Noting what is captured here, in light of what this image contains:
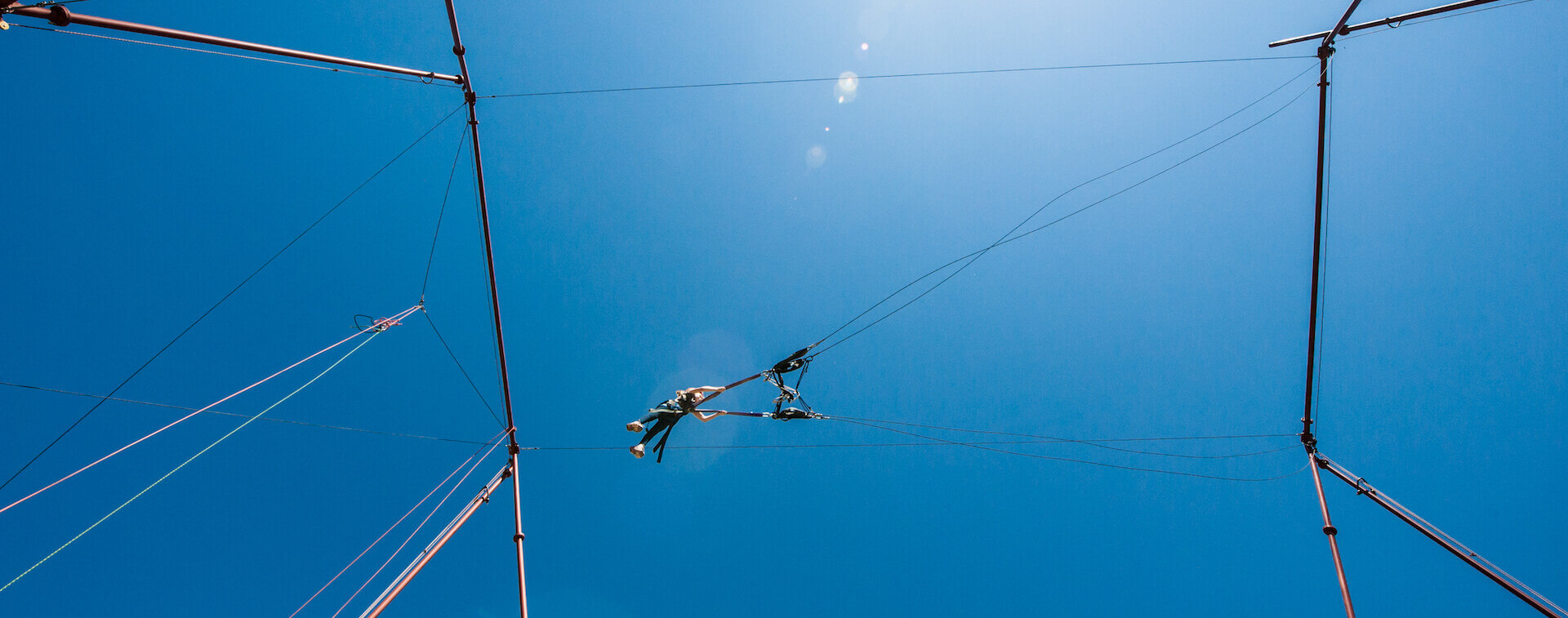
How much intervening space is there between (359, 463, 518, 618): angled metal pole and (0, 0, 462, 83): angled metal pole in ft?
18.5

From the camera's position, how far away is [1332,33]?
9672mm

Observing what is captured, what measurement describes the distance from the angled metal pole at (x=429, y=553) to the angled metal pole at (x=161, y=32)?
565 cm

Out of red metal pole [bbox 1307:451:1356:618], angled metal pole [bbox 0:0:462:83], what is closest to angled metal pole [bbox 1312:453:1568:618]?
red metal pole [bbox 1307:451:1356:618]

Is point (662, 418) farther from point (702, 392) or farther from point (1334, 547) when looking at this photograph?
point (1334, 547)

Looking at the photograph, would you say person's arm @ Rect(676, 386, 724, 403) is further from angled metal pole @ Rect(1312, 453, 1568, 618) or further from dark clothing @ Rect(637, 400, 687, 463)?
angled metal pole @ Rect(1312, 453, 1568, 618)

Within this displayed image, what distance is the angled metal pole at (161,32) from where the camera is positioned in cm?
496

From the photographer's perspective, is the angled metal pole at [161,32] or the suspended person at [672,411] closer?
the angled metal pole at [161,32]

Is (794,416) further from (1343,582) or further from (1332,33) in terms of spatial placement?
(1332,33)

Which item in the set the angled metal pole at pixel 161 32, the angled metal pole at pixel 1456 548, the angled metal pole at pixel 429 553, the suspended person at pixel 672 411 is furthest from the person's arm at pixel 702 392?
the angled metal pole at pixel 1456 548

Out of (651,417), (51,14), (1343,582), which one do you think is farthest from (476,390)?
(1343,582)

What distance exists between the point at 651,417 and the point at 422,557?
4.10 m

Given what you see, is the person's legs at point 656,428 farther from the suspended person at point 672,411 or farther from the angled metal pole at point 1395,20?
the angled metal pole at point 1395,20

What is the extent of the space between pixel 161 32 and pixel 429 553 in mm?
6295

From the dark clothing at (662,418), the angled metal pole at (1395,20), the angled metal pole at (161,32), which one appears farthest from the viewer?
the dark clothing at (662,418)
